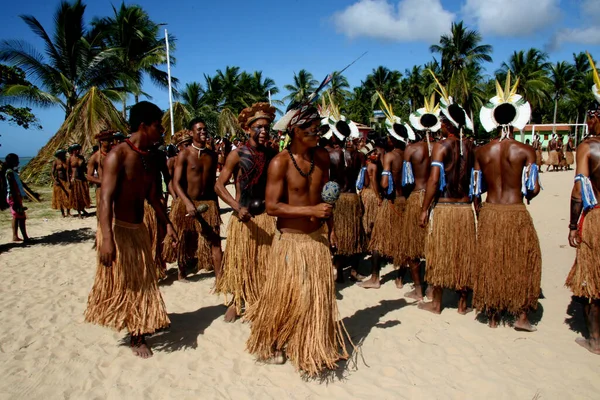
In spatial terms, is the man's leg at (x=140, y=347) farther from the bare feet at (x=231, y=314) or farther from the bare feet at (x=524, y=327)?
the bare feet at (x=524, y=327)

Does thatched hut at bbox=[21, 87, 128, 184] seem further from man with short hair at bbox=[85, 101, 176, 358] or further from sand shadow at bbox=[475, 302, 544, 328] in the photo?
sand shadow at bbox=[475, 302, 544, 328]

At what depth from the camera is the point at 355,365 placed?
3379mm

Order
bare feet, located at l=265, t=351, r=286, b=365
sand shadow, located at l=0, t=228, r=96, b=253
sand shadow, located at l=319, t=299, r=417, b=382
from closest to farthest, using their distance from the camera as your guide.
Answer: sand shadow, located at l=319, t=299, r=417, b=382
bare feet, located at l=265, t=351, r=286, b=365
sand shadow, located at l=0, t=228, r=96, b=253

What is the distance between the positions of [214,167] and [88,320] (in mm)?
2542

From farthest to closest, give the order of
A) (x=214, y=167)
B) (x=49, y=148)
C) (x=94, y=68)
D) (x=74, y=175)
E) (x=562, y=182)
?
(x=94, y=68) → (x=49, y=148) → (x=562, y=182) → (x=74, y=175) → (x=214, y=167)

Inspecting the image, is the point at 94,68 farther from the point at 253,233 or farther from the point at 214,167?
the point at 253,233

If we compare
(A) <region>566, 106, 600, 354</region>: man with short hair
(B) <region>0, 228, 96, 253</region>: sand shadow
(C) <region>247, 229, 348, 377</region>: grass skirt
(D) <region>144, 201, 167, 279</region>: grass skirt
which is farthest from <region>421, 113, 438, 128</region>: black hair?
(B) <region>0, 228, 96, 253</region>: sand shadow

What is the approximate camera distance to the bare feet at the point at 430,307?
177 inches

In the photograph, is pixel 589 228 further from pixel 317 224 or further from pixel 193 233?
pixel 193 233

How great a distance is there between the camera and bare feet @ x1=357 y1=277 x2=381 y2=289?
5.46m

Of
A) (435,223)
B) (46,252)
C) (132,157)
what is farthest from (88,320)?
(46,252)

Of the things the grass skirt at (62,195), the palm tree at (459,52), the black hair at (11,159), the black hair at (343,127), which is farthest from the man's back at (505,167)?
the palm tree at (459,52)

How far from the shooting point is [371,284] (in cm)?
→ 550

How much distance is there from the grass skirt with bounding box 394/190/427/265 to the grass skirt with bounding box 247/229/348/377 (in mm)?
2058
